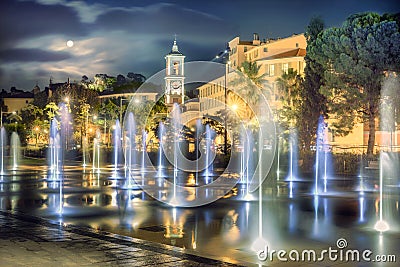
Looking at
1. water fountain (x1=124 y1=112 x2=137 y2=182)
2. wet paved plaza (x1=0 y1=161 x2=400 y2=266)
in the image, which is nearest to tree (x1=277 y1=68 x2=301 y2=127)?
water fountain (x1=124 y1=112 x2=137 y2=182)

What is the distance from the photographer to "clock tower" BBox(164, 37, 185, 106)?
10119 centimetres

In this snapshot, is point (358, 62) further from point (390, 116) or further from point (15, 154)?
point (15, 154)

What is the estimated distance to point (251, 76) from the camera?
55.2 metres

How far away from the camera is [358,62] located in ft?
118

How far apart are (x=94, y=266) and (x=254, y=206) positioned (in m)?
8.74

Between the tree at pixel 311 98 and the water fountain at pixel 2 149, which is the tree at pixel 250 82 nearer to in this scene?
the tree at pixel 311 98

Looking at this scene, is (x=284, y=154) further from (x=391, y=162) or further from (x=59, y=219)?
(x=59, y=219)

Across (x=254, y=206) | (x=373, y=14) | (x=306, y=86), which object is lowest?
(x=254, y=206)

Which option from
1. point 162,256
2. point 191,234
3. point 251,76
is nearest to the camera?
point 162,256

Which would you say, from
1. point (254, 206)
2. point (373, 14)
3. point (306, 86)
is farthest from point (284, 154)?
A: point (254, 206)

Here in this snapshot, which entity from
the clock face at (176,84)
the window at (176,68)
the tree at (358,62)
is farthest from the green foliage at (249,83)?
the clock face at (176,84)

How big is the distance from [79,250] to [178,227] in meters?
3.34

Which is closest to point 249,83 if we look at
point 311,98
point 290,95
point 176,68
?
point 290,95

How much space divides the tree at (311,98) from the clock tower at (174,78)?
5952 cm
